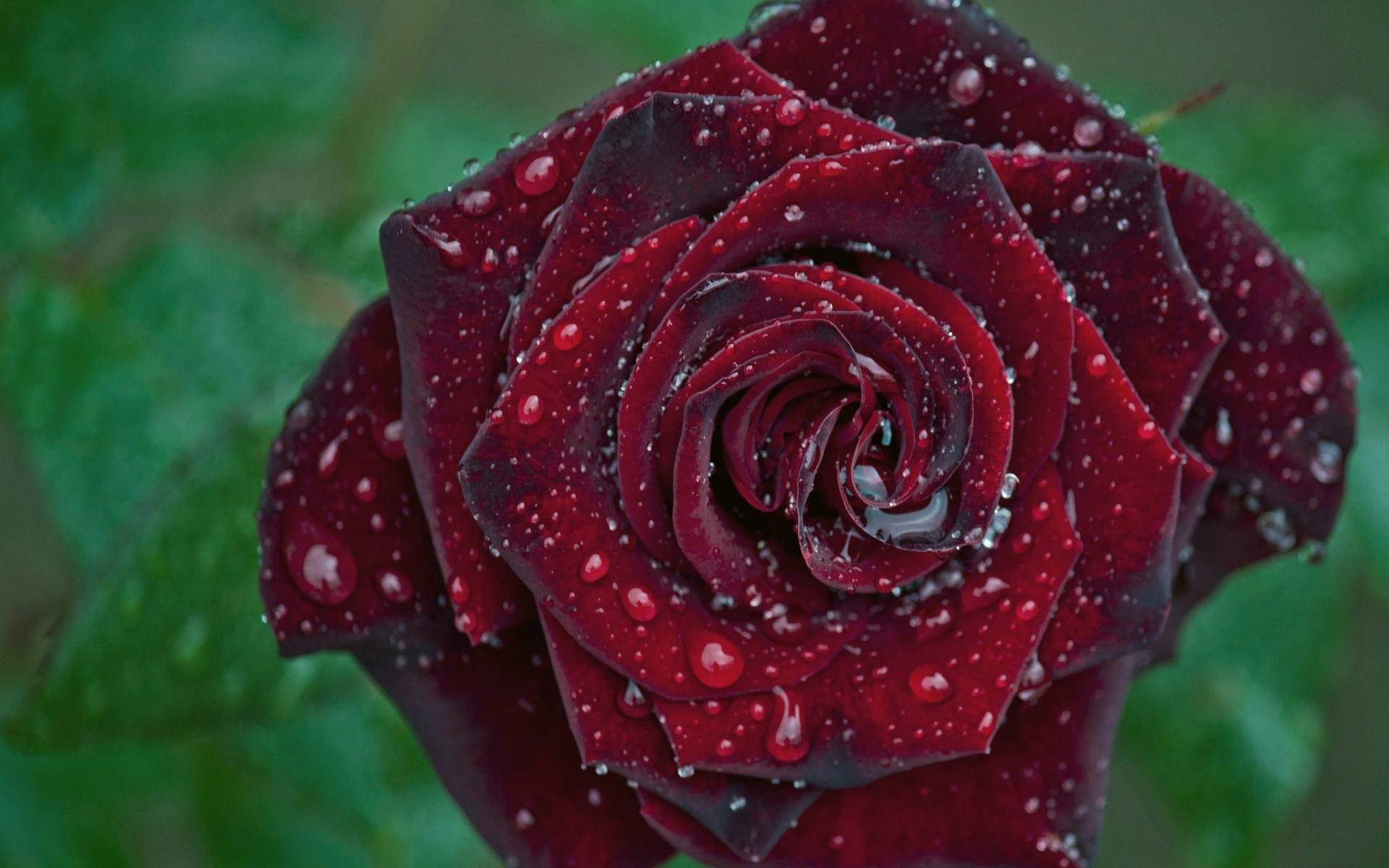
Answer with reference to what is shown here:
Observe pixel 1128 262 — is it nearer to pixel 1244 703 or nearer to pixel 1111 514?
pixel 1111 514

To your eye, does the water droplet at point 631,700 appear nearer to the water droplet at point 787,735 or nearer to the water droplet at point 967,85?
the water droplet at point 787,735

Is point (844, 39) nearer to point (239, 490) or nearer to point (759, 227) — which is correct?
point (759, 227)

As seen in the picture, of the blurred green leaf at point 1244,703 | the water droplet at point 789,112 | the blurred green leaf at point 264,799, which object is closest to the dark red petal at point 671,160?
the water droplet at point 789,112

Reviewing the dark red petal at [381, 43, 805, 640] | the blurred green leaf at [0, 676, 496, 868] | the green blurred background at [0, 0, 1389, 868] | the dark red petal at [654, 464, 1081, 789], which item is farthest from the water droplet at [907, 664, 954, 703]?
the blurred green leaf at [0, 676, 496, 868]

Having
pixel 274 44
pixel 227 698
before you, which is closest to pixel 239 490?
pixel 227 698

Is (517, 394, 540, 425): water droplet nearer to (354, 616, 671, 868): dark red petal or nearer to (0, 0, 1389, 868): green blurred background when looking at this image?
(354, 616, 671, 868): dark red petal

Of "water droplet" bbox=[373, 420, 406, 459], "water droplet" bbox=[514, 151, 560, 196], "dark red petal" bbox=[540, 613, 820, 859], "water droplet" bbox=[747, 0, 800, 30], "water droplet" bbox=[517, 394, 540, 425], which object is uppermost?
"water droplet" bbox=[747, 0, 800, 30]
